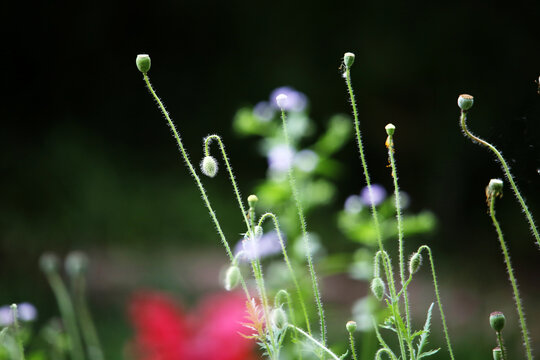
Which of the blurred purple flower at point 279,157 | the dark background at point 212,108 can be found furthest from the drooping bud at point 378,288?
the dark background at point 212,108

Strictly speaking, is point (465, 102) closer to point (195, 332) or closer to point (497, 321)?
point (497, 321)

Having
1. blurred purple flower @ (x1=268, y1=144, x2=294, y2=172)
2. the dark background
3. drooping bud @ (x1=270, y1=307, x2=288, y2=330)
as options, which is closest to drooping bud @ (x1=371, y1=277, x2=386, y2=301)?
drooping bud @ (x1=270, y1=307, x2=288, y2=330)

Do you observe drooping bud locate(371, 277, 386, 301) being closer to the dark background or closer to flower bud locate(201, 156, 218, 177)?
flower bud locate(201, 156, 218, 177)

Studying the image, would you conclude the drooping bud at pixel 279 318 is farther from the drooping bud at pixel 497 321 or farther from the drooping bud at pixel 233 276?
the drooping bud at pixel 497 321

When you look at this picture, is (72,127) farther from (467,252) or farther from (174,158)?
(467,252)

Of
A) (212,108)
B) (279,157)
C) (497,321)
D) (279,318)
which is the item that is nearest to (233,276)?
(279,318)
